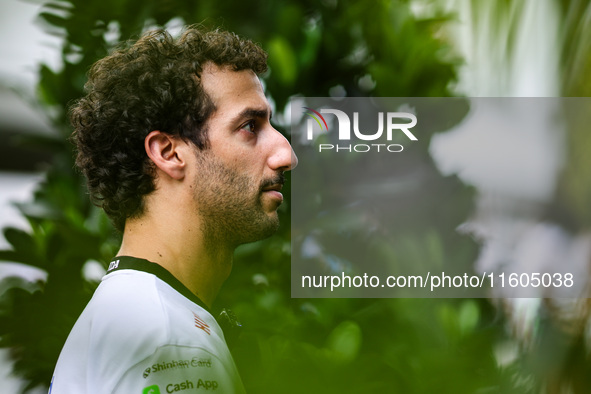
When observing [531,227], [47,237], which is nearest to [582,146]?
[531,227]

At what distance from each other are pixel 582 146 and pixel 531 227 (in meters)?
0.11

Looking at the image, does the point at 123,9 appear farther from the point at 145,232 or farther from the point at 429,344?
the point at 429,344

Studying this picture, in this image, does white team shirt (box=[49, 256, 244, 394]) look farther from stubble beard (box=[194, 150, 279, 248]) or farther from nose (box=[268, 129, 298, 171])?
nose (box=[268, 129, 298, 171])

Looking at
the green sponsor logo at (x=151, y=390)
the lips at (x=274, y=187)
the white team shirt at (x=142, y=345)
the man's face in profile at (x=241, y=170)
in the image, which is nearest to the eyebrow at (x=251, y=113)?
the man's face in profile at (x=241, y=170)

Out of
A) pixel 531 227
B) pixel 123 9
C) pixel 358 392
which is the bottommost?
pixel 358 392

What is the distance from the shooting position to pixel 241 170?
79cm

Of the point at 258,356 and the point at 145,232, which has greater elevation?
the point at 145,232

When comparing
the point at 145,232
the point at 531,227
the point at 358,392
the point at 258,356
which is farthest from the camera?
the point at 145,232

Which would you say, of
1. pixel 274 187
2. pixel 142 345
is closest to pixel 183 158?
pixel 274 187

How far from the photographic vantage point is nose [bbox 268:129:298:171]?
0.79 metres

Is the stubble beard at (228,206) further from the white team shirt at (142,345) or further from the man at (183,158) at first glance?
the white team shirt at (142,345)

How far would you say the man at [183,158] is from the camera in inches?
31.1

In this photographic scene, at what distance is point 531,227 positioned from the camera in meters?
0.69

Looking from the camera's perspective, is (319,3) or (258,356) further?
(319,3)
